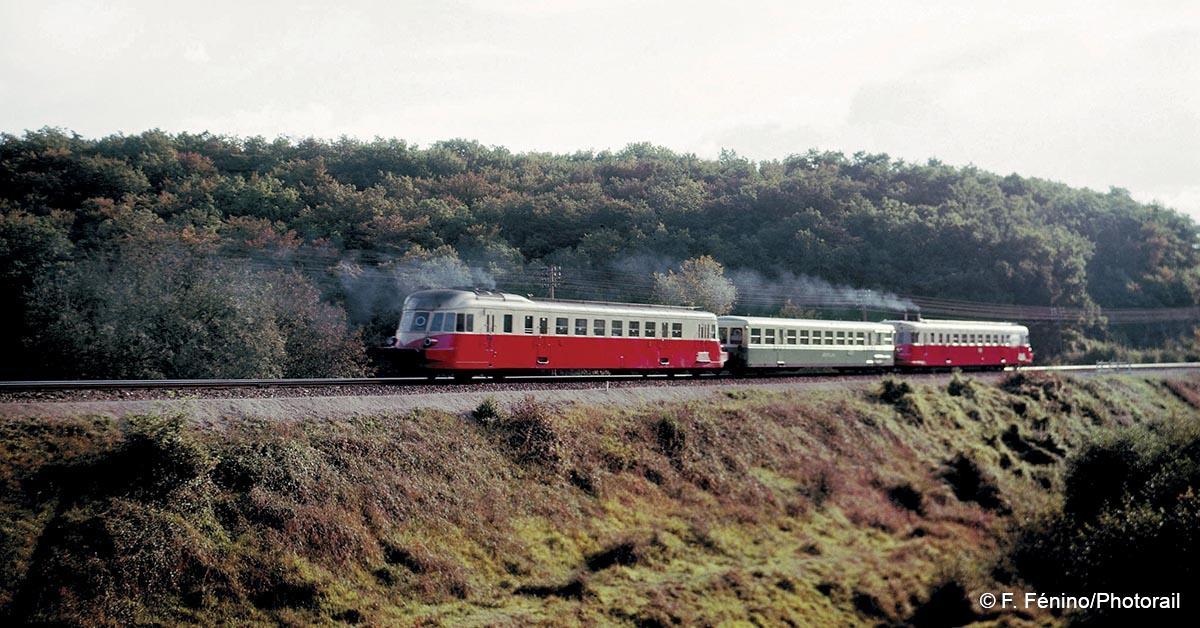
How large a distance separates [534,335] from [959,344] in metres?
32.2

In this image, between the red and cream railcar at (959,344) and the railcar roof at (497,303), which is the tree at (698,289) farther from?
the railcar roof at (497,303)

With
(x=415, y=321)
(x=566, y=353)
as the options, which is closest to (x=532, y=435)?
(x=415, y=321)

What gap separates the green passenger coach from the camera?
3931 cm

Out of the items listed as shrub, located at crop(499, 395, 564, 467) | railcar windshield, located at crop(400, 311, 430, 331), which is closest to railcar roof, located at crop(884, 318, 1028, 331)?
shrub, located at crop(499, 395, 564, 467)

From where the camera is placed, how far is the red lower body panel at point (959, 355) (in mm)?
48125

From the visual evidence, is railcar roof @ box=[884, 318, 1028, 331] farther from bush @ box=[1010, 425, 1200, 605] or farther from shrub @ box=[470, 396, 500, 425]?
shrub @ box=[470, 396, 500, 425]

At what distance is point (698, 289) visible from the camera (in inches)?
2189

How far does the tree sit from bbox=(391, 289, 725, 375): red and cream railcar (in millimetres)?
19798

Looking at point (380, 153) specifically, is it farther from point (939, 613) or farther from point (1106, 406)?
point (939, 613)

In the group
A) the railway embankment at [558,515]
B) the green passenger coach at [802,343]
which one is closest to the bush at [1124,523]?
the railway embankment at [558,515]

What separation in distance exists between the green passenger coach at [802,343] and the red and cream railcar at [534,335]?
4.25 metres

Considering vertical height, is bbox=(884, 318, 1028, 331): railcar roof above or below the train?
above

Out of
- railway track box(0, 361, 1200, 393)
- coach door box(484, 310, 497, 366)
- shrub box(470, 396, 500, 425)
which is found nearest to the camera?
railway track box(0, 361, 1200, 393)

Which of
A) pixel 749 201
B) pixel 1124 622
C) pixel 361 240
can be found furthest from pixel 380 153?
pixel 1124 622
